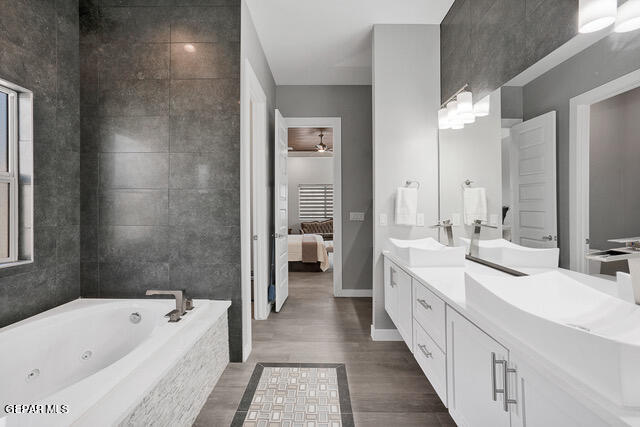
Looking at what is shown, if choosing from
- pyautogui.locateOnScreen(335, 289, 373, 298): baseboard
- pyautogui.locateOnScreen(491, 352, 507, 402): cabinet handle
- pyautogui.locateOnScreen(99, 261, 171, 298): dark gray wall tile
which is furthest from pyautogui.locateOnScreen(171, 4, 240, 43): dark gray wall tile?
pyautogui.locateOnScreen(335, 289, 373, 298): baseboard

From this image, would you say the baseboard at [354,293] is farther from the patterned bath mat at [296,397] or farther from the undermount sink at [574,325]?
the undermount sink at [574,325]

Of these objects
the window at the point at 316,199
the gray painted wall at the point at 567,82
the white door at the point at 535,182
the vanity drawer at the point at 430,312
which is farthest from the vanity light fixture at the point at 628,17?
the window at the point at 316,199

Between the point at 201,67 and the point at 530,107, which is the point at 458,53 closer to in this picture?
the point at 530,107

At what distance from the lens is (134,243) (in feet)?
7.64

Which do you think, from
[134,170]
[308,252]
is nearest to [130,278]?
[134,170]

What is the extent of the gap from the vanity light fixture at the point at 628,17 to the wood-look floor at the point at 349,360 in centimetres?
185

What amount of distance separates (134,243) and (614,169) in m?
2.63

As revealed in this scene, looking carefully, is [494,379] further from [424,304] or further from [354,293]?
[354,293]

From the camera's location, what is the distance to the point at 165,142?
2.32m

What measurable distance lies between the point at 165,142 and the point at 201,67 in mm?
579

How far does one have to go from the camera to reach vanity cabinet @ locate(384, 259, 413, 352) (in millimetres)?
2070

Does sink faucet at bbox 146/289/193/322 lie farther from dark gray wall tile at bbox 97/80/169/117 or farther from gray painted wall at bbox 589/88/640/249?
gray painted wall at bbox 589/88/640/249

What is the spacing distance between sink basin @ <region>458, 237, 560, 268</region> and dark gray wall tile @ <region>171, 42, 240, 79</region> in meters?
2.03

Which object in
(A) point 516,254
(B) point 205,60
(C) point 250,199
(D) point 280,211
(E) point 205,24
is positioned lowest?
(A) point 516,254
